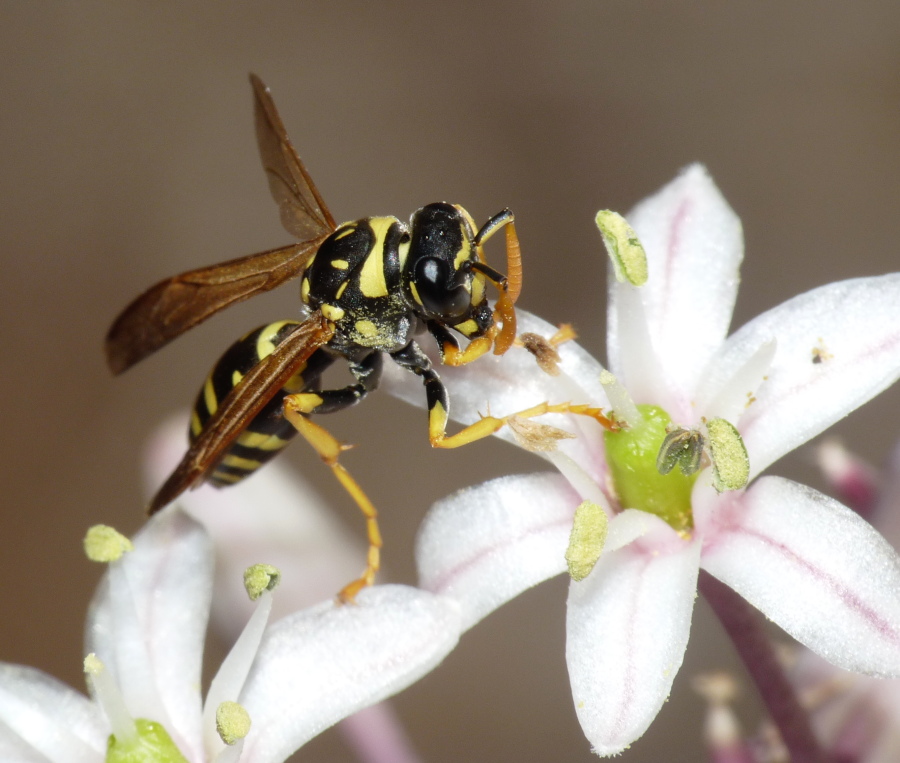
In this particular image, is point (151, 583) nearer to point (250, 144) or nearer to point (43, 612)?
point (43, 612)

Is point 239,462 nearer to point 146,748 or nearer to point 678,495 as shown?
point 146,748

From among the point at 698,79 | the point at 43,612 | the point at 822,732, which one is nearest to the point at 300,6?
the point at 698,79

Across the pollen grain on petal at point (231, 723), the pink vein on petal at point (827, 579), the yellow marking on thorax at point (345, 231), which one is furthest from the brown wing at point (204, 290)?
the pink vein on petal at point (827, 579)

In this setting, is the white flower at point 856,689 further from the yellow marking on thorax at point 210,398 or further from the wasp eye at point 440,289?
the yellow marking on thorax at point 210,398

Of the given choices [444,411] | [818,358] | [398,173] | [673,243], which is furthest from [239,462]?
[398,173]

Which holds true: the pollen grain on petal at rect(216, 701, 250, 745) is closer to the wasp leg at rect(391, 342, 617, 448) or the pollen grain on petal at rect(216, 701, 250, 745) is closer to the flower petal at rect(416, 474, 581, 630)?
the flower petal at rect(416, 474, 581, 630)
